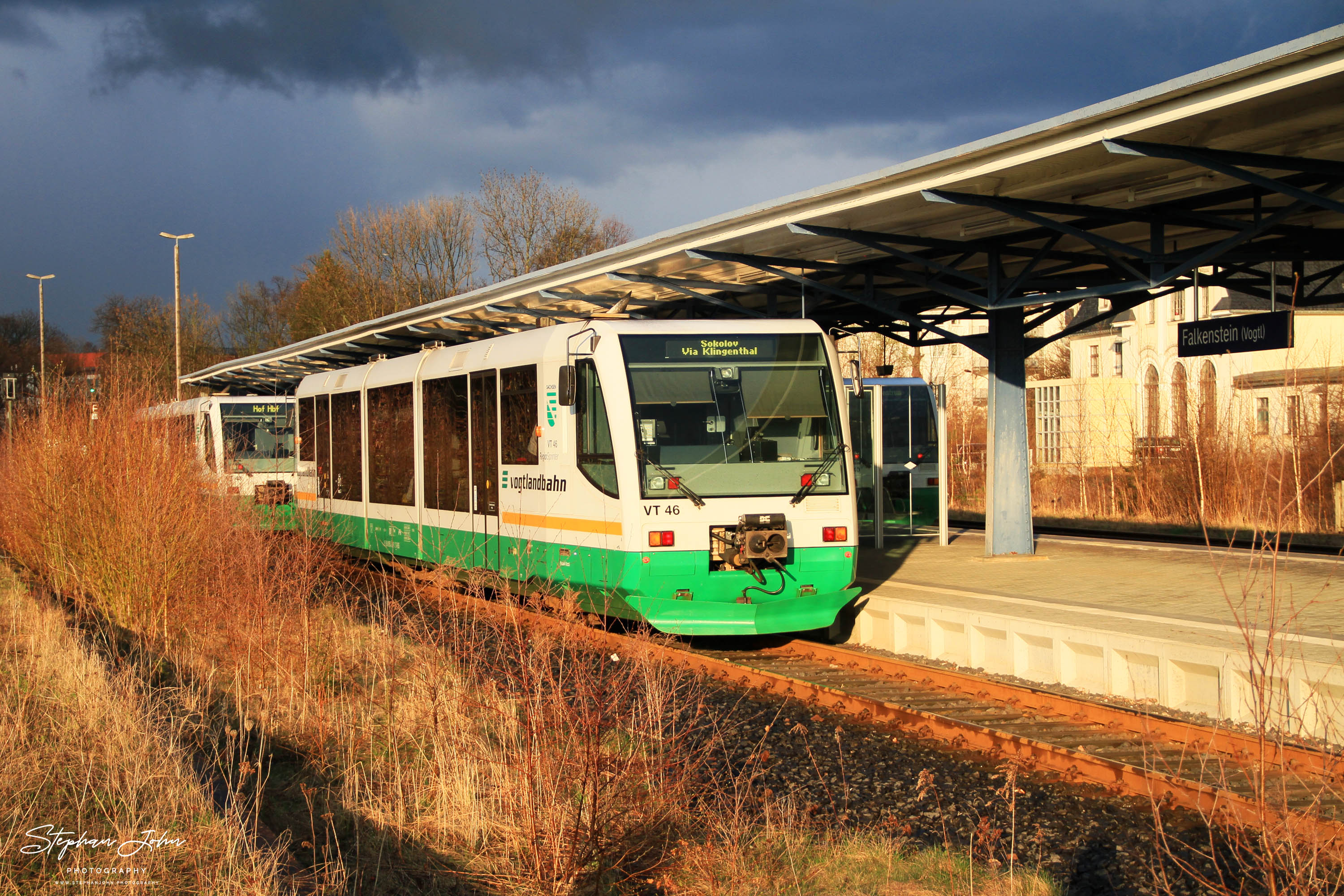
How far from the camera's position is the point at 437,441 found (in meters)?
13.2

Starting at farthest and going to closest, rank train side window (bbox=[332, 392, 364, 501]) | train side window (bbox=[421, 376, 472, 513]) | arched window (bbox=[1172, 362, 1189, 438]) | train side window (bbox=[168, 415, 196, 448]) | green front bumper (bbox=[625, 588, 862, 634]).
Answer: arched window (bbox=[1172, 362, 1189, 438]) < train side window (bbox=[332, 392, 364, 501]) < train side window (bbox=[421, 376, 472, 513]) < train side window (bbox=[168, 415, 196, 448]) < green front bumper (bbox=[625, 588, 862, 634])

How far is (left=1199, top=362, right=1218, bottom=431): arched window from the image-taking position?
1988 cm

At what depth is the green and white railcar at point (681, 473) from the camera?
962 cm

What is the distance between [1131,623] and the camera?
8.66m

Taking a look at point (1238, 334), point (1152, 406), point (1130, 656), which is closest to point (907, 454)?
point (1238, 334)

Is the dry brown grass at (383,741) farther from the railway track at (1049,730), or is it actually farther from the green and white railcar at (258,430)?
the green and white railcar at (258,430)

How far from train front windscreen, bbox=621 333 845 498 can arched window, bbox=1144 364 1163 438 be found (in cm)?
1389

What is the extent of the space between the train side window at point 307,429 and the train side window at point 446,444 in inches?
212

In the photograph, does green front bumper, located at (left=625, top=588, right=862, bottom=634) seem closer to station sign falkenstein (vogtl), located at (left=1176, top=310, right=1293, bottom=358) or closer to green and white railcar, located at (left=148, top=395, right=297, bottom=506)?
station sign falkenstein (vogtl), located at (left=1176, top=310, right=1293, bottom=358)

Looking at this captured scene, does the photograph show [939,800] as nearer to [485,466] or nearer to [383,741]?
[383,741]

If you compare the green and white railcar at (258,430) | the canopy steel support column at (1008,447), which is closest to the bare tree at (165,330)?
the green and white railcar at (258,430)

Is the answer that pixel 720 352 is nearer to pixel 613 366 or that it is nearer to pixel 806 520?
pixel 613 366

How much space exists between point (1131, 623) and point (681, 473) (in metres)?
3.89

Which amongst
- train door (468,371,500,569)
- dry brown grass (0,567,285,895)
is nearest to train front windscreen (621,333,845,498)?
train door (468,371,500,569)
